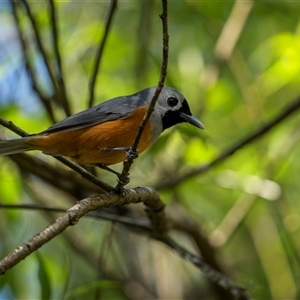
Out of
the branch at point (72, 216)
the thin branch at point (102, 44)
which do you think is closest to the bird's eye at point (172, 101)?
the thin branch at point (102, 44)

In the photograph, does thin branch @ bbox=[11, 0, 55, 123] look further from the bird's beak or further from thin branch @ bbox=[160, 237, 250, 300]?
thin branch @ bbox=[160, 237, 250, 300]

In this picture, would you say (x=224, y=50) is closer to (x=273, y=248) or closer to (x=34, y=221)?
(x=273, y=248)

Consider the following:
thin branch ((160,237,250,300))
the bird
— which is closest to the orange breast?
→ the bird

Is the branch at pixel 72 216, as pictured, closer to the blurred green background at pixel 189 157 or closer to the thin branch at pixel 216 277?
the thin branch at pixel 216 277

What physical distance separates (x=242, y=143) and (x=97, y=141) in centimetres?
98

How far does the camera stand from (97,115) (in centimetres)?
337

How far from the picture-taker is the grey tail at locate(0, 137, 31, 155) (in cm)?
298

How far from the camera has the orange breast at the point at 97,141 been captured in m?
3.18

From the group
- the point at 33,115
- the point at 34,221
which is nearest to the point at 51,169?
the point at 33,115

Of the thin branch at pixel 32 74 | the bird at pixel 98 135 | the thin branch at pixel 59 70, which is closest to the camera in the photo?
the bird at pixel 98 135

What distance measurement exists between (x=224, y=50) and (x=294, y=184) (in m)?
1.24

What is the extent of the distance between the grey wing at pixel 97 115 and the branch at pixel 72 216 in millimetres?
Result: 556

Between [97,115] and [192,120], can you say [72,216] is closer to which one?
[97,115]

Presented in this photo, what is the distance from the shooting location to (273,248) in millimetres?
4797
